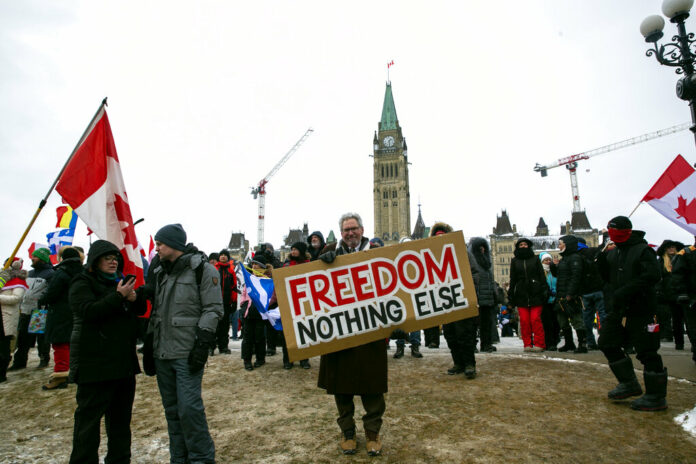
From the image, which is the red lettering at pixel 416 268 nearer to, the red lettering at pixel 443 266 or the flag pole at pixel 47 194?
the red lettering at pixel 443 266

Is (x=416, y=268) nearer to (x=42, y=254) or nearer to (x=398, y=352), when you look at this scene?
(x=398, y=352)

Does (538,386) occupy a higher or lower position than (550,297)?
lower

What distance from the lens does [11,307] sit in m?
6.84

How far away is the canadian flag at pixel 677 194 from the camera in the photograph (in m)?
5.96

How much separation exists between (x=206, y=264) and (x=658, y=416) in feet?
16.1

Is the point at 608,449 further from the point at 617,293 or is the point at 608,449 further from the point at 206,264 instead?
the point at 206,264

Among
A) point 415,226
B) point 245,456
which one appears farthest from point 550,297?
point 415,226

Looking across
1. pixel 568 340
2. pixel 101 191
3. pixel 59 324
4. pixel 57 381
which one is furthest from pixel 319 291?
pixel 568 340

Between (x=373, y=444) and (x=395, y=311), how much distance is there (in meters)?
1.21

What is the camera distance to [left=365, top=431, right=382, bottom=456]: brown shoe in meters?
3.24

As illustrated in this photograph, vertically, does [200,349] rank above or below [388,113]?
below

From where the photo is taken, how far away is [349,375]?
3395 mm

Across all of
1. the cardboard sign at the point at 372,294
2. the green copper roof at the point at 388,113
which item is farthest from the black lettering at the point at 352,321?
the green copper roof at the point at 388,113

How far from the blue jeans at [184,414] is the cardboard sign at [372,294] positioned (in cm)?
91
